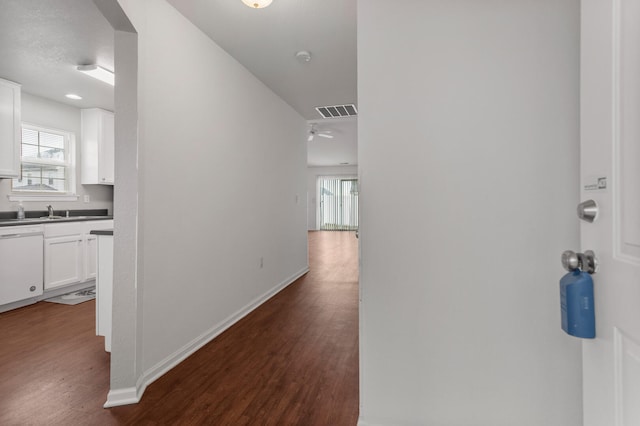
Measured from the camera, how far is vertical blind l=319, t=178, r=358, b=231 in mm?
12289

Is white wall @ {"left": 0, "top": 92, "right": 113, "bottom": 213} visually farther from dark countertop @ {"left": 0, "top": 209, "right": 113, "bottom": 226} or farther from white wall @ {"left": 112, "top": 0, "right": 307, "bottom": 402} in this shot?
white wall @ {"left": 112, "top": 0, "right": 307, "bottom": 402}

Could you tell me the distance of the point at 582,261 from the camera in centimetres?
81

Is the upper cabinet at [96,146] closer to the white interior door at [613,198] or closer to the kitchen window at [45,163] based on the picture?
the kitchen window at [45,163]


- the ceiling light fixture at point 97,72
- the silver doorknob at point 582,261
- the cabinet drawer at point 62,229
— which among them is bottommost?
the cabinet drawer at point 62,229

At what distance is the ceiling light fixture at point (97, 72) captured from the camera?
3.19m

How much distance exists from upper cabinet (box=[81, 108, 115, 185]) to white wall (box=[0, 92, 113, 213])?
9 centimetres

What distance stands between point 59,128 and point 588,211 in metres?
5.80

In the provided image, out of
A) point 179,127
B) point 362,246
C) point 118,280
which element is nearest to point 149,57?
point 179,127

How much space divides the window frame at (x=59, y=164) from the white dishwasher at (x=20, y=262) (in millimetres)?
812

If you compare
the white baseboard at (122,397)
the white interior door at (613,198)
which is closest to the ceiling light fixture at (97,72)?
the white baseboard at (122,397)

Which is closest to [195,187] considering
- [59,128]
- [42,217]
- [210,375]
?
[210,375]

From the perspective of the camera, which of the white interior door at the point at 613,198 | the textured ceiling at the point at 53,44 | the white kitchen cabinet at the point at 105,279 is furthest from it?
the textured ceiling at the point at 53,44

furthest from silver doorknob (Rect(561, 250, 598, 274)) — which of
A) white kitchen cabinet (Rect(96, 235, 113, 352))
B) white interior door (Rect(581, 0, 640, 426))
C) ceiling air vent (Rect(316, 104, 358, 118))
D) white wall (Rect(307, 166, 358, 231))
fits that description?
white wall (Rect(307, 166, 358, 231))

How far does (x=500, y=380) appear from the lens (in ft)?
4.35
